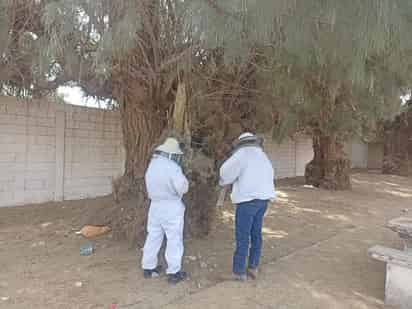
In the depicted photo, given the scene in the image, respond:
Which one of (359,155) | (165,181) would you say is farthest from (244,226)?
(359,155)

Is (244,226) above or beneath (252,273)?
above

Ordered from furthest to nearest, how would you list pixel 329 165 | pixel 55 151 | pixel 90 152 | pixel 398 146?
1. pixel 398 146
2. pixel 329 165
3. pixel 90 152
4. pixel 55 151

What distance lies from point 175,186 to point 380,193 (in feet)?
25.3

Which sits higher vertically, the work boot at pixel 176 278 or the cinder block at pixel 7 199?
the cinder block at pixel 7 199

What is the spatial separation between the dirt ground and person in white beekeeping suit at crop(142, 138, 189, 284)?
16 centimetres

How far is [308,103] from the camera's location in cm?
596

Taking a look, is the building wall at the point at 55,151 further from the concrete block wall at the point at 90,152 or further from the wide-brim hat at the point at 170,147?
the wide-brim hat at the point at 170,147

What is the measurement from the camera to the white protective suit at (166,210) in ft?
10.1

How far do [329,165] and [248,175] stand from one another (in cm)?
696

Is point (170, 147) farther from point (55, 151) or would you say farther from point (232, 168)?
point (55, 151)

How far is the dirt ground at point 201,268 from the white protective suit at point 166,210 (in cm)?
Result: 22

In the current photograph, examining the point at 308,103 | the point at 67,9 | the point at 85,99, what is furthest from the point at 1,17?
the point at 308,103

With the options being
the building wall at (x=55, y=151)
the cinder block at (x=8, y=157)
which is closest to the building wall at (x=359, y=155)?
the building wall at (x=55, y=151)

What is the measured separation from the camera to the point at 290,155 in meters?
12.3
